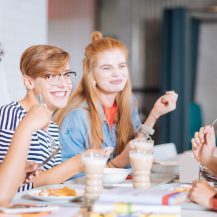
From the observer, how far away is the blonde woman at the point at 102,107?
314cm

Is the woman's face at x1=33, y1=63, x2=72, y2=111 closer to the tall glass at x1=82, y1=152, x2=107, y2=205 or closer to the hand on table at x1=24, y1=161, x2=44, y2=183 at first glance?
the hand on table at x1=24, y1=161, x2=44, y2=183

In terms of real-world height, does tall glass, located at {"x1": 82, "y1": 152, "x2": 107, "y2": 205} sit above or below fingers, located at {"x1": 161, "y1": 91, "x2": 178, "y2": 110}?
below

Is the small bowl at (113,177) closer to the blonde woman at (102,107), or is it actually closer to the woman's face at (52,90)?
the woman's face at (52,90)

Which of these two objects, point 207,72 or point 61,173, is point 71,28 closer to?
point 207,72

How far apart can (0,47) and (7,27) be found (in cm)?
20

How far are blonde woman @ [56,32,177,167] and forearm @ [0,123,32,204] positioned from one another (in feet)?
4.16

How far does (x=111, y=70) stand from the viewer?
10.5 ft

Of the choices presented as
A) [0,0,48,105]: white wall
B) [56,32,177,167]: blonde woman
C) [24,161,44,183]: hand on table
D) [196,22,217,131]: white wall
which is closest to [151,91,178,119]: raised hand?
[56,32,177,167]: blonde woman

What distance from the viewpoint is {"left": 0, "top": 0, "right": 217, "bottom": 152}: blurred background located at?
7.43 m

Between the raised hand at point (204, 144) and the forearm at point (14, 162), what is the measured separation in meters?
0.78

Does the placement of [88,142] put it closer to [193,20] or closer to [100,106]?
[100,106]

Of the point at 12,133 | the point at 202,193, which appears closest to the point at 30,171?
the point at 12,133

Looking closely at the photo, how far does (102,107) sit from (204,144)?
104cm

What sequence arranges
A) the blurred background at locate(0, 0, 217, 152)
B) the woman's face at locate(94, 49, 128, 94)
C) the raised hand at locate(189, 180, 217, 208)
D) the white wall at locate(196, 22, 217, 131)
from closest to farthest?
the raised hand at locate(189, 180, 217, 208) → the woman's face at locate(94, 49, 128, 94) → the blurred background at locate(0, 0, 217, 152) → the white wall at locate(196, 22, 217, 131)
